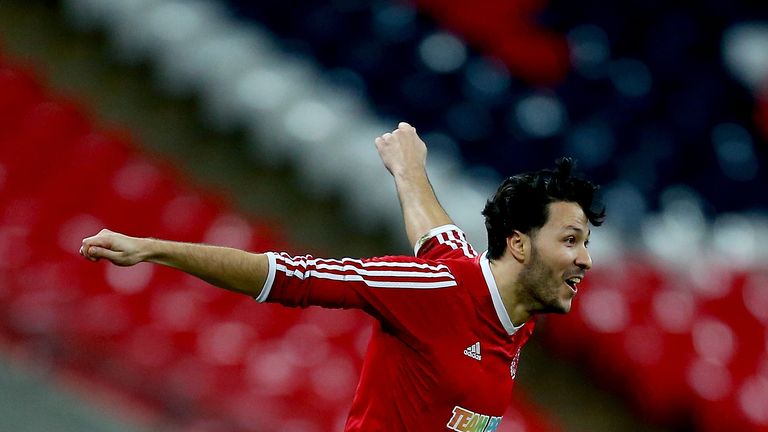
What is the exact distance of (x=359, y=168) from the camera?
15.2 feet

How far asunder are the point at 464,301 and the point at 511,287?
0.09 m

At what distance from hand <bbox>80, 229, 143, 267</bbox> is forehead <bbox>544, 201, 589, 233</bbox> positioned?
0.72 metres

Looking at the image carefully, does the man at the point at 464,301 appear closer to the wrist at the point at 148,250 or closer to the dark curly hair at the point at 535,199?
the dark curly hair at the point at 535,199

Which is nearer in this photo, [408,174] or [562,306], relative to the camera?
[562,306]

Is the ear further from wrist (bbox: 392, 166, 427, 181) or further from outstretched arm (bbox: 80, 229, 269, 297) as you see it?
outstretched arm (bbox: 80, 229, 269, 297)

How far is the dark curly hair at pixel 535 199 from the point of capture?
6.77 feet

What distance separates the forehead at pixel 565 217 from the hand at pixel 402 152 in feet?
1.19

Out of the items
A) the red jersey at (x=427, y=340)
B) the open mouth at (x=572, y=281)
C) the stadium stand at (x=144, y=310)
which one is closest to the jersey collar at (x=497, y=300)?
the red jersey at (x=427, y=340)

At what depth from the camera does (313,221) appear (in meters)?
4.69

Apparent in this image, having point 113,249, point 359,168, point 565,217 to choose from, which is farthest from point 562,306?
point 359,168

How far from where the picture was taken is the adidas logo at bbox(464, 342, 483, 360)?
2.03m

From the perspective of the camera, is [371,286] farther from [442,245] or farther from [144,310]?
[144,310]

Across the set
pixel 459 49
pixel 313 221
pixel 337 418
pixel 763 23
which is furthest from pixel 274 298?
pixel 763 23

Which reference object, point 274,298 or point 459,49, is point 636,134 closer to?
point 459,49
